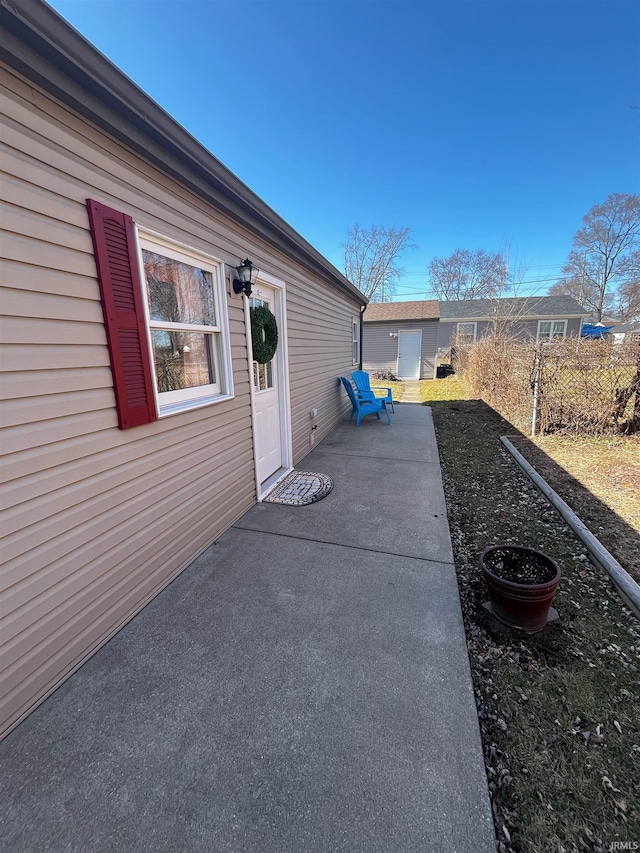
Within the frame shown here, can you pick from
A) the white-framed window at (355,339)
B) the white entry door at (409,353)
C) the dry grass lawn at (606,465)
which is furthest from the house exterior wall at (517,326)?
the dry grass lawn at (606,465)

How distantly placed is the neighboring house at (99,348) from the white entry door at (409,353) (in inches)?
508

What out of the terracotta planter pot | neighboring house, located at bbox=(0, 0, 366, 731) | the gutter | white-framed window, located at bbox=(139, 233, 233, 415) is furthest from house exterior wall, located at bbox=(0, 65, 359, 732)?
the gutter

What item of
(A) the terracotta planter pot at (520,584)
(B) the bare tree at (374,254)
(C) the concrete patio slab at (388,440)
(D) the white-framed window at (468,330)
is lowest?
(C) the concrete patio slab at (388,440)

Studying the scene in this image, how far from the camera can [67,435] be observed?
1.61m

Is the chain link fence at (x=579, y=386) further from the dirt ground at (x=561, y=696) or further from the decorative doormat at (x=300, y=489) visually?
the decorative doormat at (x=300, y=489)

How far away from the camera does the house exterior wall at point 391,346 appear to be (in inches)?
584

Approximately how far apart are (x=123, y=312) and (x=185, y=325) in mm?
618

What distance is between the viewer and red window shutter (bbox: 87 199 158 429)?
175 cm

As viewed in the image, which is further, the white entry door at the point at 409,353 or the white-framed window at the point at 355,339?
the white entry door at the point at 409,353

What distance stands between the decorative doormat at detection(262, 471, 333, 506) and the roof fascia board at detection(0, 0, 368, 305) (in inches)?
106

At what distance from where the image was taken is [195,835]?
1.08 meters

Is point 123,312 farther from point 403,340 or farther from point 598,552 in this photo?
point 403,340

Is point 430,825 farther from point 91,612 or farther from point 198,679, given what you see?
point 91,612

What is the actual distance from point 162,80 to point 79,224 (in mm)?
3346
